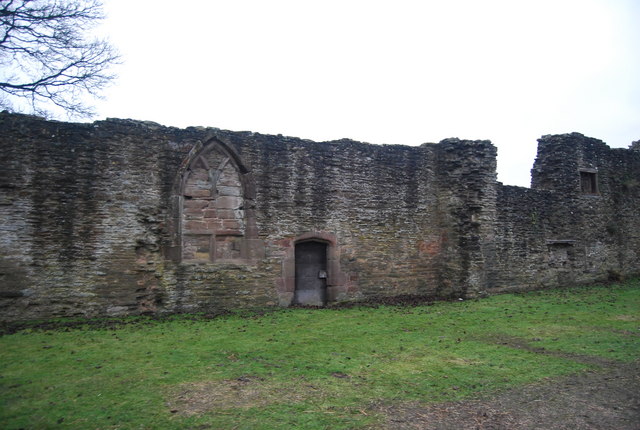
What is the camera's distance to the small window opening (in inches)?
756

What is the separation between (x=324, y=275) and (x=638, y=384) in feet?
27.1

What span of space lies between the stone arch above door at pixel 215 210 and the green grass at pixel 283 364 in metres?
1.75

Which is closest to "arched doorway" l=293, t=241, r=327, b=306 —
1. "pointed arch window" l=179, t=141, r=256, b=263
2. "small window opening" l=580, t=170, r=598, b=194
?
"pointed arch window" l=179, t=141, r=256, b=263

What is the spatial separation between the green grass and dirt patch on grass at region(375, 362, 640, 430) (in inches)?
10.9

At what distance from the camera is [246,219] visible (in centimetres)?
1242

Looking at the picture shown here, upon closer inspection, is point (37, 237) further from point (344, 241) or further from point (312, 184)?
point (344, 241)

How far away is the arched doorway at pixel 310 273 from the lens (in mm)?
13477

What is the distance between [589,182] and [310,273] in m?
13.0

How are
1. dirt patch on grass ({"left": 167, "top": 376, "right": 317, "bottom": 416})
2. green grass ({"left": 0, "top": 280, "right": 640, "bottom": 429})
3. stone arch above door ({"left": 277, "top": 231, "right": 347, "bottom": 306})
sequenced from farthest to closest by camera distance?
stone arch above door ({"left": 277, "top": 231, "right": 347, "bottom": 306}) → dirt patch on grass ({"left": 167, "top": 376, "right": 317, "bottom": 416}) → green grass ({"left": 0, "top": 280, "right": 640, "bottom": 429})

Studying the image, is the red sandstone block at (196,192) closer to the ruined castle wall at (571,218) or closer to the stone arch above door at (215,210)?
the stone arch above door at (215,210)

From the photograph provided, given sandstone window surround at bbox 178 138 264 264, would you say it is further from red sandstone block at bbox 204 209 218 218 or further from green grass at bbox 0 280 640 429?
green grass at bbox 0 280 640 429

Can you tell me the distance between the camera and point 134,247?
11055mm

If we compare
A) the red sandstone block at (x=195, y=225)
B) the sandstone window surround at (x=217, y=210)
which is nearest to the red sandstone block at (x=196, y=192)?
the sandstone window surround at (x=217, y=210)

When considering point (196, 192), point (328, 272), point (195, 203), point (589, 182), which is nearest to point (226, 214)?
point (195, 203)
